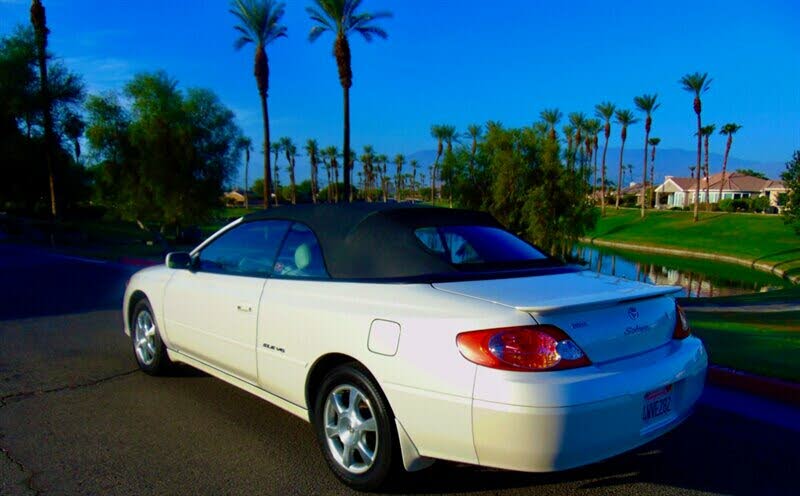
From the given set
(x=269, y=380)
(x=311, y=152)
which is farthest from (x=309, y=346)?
(x=311, y=152)

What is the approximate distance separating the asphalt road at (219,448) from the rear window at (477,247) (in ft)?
4.13

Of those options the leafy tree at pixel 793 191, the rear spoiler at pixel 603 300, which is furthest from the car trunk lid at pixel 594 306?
the leafy tree at pixel 793 191

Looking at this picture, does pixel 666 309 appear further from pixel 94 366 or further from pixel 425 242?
pixel 94 366

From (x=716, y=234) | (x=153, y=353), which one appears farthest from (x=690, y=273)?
(x=153, y=353)

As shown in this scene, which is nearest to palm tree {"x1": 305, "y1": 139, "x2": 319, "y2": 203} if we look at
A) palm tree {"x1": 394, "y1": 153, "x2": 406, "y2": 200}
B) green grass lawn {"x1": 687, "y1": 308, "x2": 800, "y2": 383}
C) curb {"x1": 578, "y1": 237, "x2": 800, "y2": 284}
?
palm tree {"x1": 394, "y1": 153, "x2": 406, "y2": 200}

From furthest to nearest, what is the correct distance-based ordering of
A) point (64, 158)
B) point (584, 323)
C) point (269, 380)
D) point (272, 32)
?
point (64, 158) < point (272, 32) < point (269, 380) < point (584, 323)

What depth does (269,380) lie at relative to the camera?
12.6 feet

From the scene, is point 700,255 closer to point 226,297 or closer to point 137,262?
point 137,262

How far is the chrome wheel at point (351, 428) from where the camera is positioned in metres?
3.21

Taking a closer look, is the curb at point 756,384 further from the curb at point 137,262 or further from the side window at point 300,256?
the curb at point 137,262

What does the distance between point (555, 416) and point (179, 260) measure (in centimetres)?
345

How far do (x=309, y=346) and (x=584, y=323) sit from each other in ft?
5.16

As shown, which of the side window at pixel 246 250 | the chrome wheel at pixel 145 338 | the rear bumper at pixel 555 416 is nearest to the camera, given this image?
the rear bumper at pixel 555 416

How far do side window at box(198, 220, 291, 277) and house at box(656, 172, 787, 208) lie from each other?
104m
